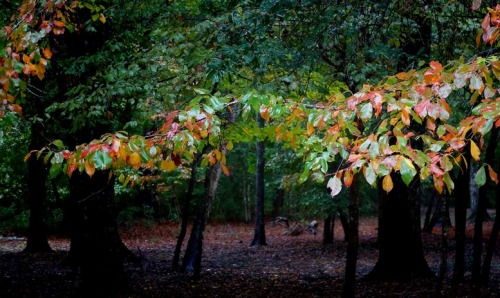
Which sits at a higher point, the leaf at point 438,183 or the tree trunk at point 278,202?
the leaf at point 438,183

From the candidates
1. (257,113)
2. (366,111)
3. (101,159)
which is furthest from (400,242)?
(101,159)

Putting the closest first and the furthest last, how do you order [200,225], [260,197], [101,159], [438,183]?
[438,183] < [101,159] < [200,225] < [260,197]

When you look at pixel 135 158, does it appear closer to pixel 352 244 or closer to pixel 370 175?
pixel 370 175

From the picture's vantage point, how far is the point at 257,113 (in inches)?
157

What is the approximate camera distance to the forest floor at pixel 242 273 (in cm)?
929

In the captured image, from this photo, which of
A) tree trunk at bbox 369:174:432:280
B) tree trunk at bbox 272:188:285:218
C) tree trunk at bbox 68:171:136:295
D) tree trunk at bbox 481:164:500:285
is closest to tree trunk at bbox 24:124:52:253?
tree trunk at bbox 68:171:136:295

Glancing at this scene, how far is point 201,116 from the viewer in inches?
118

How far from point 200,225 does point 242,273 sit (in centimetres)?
195

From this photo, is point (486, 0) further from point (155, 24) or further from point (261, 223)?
point (261, 223)

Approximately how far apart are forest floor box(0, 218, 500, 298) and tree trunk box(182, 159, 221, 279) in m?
0.37

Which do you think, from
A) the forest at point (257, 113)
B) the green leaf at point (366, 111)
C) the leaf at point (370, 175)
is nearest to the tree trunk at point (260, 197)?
the forest at point (257, 113)

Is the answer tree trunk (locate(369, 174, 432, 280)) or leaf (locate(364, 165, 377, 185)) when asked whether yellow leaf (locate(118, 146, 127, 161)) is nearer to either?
leaf (locate(364, 165, 377, 185))

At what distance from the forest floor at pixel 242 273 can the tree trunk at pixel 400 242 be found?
375mm

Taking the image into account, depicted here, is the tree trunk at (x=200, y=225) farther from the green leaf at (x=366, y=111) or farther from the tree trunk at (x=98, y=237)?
the green leaf at (x=366, y=111)
